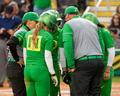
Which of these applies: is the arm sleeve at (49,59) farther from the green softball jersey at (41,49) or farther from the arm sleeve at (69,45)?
the arm sleeve at (69,45)

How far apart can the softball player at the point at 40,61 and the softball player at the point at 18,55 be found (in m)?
0.79

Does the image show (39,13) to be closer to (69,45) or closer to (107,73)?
(107,73)

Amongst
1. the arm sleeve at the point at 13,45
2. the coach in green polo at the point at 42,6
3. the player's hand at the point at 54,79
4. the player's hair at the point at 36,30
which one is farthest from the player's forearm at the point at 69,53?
the coach in green polo at the point at 42,6

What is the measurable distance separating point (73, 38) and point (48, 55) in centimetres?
50

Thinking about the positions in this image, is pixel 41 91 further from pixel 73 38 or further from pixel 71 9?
pixel 71 9

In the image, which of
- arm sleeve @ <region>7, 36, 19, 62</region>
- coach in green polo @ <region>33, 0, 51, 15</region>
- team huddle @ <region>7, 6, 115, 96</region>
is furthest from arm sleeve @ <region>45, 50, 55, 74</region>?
coach in green polo @ <region>33, 0, 51, 15</region>

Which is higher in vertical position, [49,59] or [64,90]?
[49,59]

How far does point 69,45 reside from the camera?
10.9m

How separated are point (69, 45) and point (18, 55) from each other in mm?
1611

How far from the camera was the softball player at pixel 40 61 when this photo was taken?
1097 centimetres

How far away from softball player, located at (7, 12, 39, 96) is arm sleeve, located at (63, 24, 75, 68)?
117cm

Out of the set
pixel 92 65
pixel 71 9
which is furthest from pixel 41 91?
pixel 71 9

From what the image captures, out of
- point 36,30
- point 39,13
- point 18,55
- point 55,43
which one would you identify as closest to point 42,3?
point 39,13

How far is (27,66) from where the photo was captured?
1119 cm
